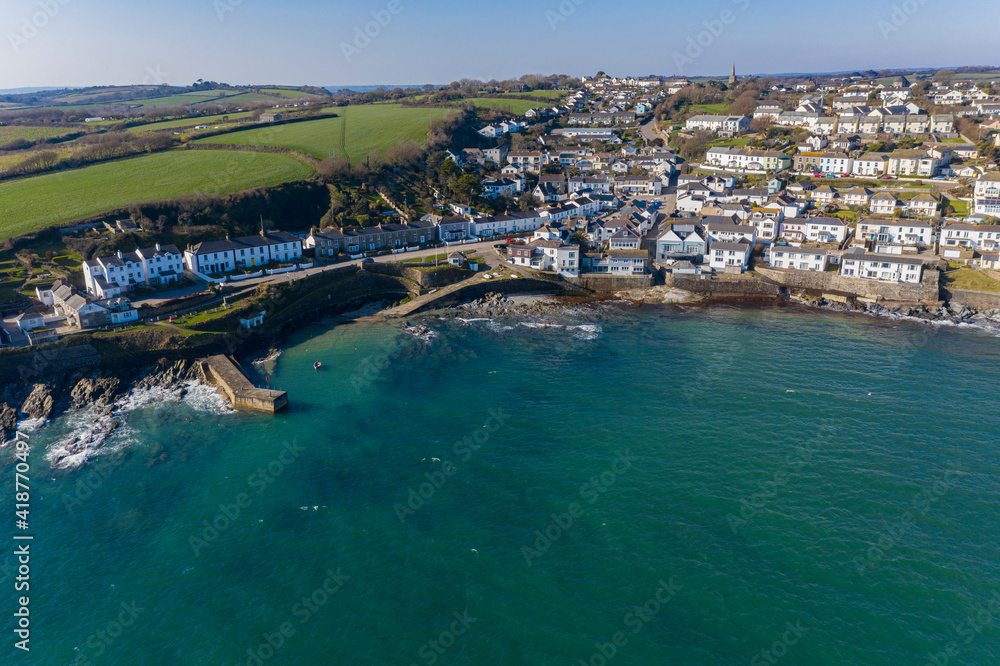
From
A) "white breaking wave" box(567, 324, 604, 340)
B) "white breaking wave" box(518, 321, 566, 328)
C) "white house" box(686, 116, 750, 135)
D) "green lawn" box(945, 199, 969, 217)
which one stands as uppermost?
"white house" box(686, 116, 750, 135)

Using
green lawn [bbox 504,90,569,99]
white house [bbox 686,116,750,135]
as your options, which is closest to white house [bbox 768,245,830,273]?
white house [bbox 686,116,750,135]

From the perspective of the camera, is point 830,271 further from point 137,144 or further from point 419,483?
point 137,144

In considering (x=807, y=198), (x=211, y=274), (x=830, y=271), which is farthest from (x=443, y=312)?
(x=807, y=198)

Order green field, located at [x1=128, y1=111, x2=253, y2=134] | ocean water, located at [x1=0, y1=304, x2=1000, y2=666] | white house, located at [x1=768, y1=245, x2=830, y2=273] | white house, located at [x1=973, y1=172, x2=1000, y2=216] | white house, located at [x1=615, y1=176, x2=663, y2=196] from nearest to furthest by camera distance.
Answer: ocean water, located at [x1=0, y1=304, x2=1000, y2=666] → white house, located at [x1=768, y1=245, x2=830, y2=273] → white house, located at [x1=973, y1=172, x2=1000, y2=216] → white house, located at [x1=615, y1=176, x2=663, y2=196] → green field, located at [x1=128, y1=111, x2=253, y2=134]

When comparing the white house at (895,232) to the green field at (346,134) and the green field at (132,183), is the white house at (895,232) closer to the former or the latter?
the green field at (346,134)

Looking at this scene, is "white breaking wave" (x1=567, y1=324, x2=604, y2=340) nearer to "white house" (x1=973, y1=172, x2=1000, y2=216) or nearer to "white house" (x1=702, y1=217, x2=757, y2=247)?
"white house" (x1=702, y1=217, x2=757, y2=247)

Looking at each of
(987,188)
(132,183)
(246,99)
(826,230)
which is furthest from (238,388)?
(246,99)
